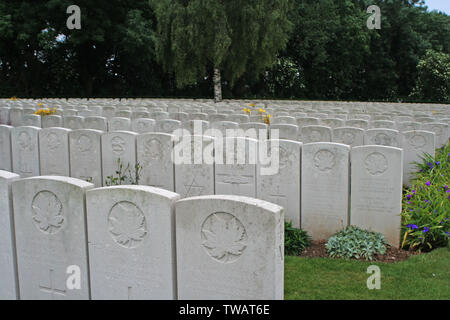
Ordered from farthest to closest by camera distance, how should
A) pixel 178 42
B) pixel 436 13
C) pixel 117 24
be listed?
pixel 436 13, pixel 117 24, pixel 178 42

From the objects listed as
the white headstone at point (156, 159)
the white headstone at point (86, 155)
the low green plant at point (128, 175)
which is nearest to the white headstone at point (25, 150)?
the white headstone at point (86, 155)

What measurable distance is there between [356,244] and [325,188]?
31.0 inches

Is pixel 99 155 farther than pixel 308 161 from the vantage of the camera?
Yes

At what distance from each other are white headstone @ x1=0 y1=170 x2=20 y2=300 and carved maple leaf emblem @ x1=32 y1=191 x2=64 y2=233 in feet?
0.87

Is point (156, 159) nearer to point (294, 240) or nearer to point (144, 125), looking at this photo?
point (294, 240)

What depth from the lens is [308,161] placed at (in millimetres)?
5434

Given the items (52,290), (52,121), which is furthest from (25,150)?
(52,290)

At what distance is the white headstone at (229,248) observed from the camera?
2771 millimetres

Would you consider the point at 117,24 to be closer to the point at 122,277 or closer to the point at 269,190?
the point at 269,190

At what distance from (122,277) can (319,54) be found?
32.4 metres

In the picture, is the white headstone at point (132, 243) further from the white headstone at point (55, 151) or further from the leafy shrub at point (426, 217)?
the white headstone at point (55, 151)

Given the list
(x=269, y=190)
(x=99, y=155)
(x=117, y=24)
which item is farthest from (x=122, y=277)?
(x=117, y=24)

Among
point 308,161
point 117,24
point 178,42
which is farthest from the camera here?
point 117,24

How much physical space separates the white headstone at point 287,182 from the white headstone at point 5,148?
4577mm
